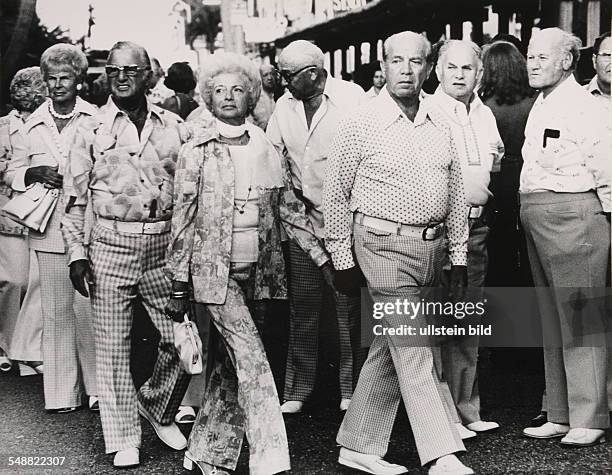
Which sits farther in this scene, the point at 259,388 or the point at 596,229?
the point at 596,229

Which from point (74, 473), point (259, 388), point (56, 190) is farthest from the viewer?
point (56, 190)

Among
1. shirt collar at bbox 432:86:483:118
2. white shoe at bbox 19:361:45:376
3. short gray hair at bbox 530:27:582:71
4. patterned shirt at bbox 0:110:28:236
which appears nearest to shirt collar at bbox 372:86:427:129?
shirt collar at bbox 432:86:483:118

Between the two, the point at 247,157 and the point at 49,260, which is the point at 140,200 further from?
the point at 49,260

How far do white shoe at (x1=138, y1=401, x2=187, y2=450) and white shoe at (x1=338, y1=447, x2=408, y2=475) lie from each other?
802mm

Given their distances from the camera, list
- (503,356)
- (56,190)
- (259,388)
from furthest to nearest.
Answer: (503,356)
(56,190)
(259,388)

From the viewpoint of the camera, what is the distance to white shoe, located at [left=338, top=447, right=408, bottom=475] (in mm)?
4469

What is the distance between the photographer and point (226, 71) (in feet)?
14.4

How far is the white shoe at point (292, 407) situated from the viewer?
5555 millimetres

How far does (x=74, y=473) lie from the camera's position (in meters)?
4.70

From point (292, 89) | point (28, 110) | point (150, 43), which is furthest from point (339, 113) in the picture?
point (28, 110)

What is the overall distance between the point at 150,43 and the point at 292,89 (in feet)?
2.48

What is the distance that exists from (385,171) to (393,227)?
0.22 metres

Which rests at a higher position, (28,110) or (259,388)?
(28,110)

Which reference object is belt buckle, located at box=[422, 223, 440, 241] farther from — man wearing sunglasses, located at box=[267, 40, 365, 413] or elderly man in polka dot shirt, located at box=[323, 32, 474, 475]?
man wearing sunglasses, located at box=[267, 40, 365, 413]
